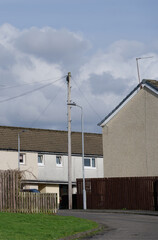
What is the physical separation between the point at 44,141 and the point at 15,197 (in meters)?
30.0

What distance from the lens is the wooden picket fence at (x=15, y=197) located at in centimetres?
2614

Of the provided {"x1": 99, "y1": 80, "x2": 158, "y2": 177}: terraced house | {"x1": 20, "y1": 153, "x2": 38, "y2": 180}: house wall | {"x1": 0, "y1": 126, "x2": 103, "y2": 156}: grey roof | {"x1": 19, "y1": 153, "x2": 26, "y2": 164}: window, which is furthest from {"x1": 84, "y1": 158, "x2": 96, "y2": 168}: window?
{"x1": 99, "y1": 80, "x2": 158, "y2": 177}: terraced house

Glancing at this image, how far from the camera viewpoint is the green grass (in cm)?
1594

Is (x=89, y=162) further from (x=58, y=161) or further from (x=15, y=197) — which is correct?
(x=15, y=197)

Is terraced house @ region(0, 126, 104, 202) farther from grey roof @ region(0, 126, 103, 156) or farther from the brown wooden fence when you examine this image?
the brown wooden fence

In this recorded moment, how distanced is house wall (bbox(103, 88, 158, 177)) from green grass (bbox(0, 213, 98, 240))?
1631 centimetres

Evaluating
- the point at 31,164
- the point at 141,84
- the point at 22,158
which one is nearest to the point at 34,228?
the point at 141,84

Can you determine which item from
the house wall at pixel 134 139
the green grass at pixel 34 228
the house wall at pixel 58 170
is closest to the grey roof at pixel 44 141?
the house wall at pixel 58 170

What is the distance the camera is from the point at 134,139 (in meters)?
38.8

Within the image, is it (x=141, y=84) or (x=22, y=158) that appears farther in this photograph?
(x=22, y=158)

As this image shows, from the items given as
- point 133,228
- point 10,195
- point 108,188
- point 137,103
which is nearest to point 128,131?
point 137,103

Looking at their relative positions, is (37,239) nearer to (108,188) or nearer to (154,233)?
(154,233)

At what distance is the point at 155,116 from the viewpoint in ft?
122

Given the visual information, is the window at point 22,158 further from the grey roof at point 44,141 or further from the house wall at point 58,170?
the house wall at point 58,170
